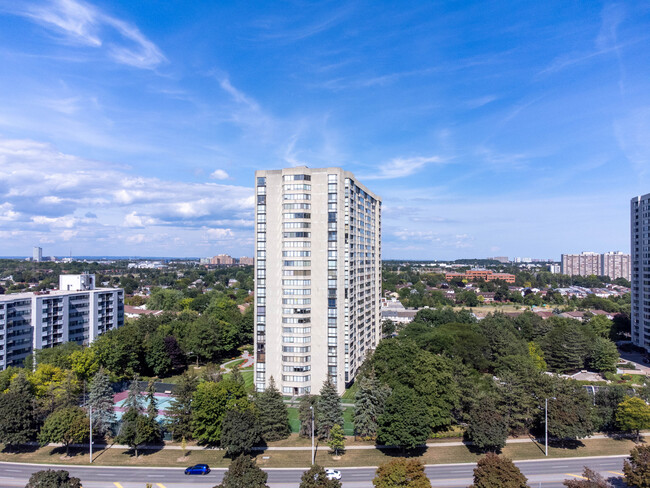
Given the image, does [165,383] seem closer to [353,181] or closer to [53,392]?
[53,392]

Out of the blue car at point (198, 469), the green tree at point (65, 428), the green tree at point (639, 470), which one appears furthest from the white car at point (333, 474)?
the green tree at point (65, 428)

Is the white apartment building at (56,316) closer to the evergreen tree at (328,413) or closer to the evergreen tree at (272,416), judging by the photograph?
the evergreen tree at (272,416)

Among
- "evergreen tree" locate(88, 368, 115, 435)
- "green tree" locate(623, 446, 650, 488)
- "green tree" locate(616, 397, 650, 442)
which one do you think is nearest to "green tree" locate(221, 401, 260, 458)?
"evergreen tree" locate(88, 368, 115, 435)

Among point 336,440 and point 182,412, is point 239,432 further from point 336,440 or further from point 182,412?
point 336,440

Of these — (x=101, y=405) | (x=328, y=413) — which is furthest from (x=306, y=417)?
(x=101, y=405)

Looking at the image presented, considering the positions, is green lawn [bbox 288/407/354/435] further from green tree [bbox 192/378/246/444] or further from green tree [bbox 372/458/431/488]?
green tree [bbox 372/458/431/488]

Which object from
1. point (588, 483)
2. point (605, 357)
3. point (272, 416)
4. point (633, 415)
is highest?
point (588, 483)
